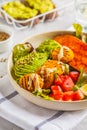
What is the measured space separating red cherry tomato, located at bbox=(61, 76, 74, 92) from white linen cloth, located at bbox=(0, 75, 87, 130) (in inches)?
2.5

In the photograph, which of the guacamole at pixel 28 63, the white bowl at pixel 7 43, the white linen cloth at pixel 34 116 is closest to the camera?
the white linen cloth at pixel 34 116

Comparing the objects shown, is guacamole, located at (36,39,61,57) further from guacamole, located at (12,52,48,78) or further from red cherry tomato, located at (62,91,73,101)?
red cherry tomato, located at (62,91,73,101)

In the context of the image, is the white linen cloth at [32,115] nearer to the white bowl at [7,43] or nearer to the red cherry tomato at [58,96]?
the red cherry tomato at [58,96]

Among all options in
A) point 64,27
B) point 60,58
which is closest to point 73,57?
point 60,58

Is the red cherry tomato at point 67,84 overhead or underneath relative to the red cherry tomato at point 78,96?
overhead

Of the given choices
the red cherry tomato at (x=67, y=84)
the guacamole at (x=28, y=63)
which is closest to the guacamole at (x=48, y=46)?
the guacamole at (x=28, y=63)

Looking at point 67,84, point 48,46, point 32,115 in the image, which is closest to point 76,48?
point 48,46

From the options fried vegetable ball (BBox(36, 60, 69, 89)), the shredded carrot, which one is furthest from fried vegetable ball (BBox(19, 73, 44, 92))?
the shredded carrot

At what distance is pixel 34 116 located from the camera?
1042mm

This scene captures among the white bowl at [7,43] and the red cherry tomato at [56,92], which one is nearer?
the red cherry tomato at [56,92]

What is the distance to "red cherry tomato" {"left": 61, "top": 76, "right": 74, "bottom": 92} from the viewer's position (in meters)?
1.09

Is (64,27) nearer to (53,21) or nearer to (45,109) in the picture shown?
(53,21)

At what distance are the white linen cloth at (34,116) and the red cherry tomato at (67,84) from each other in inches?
2.5

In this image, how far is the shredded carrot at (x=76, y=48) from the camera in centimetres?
120
